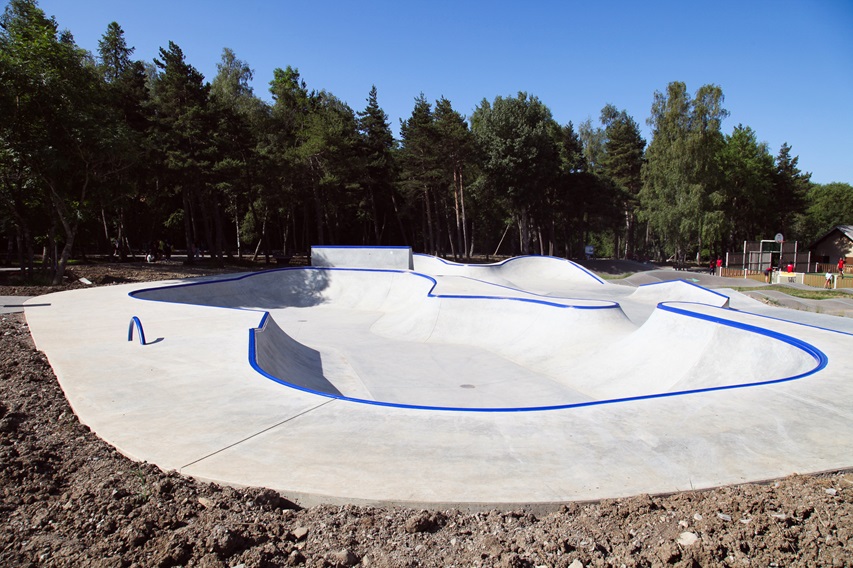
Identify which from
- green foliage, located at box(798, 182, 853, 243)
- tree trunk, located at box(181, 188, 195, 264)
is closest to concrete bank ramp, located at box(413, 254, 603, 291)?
tree trunk, located at box(181, 188, 195, 264)

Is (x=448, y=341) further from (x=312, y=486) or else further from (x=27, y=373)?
(x=312, y=486)

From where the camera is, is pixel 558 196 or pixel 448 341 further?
pixel 558 196

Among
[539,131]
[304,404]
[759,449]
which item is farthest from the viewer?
[539,131]

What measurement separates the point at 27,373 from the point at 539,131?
126 feet

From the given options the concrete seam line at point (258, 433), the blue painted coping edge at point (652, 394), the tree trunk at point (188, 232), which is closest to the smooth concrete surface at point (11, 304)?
the blue painted coping edge at point (652, 394)

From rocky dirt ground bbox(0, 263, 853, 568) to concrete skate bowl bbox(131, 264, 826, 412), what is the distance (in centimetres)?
222

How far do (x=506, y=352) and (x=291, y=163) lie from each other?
86.2 feet

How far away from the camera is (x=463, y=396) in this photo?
340 inches

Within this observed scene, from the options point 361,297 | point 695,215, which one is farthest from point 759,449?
point 695,215

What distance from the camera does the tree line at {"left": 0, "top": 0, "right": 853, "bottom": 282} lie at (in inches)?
753

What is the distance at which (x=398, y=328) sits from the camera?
1522 centimetres

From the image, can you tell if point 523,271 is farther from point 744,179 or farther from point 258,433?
point 744,179

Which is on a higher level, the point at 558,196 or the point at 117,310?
the point at 558,196

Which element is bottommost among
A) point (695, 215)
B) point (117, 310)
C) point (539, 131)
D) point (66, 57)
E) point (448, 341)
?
point (448, 341)
